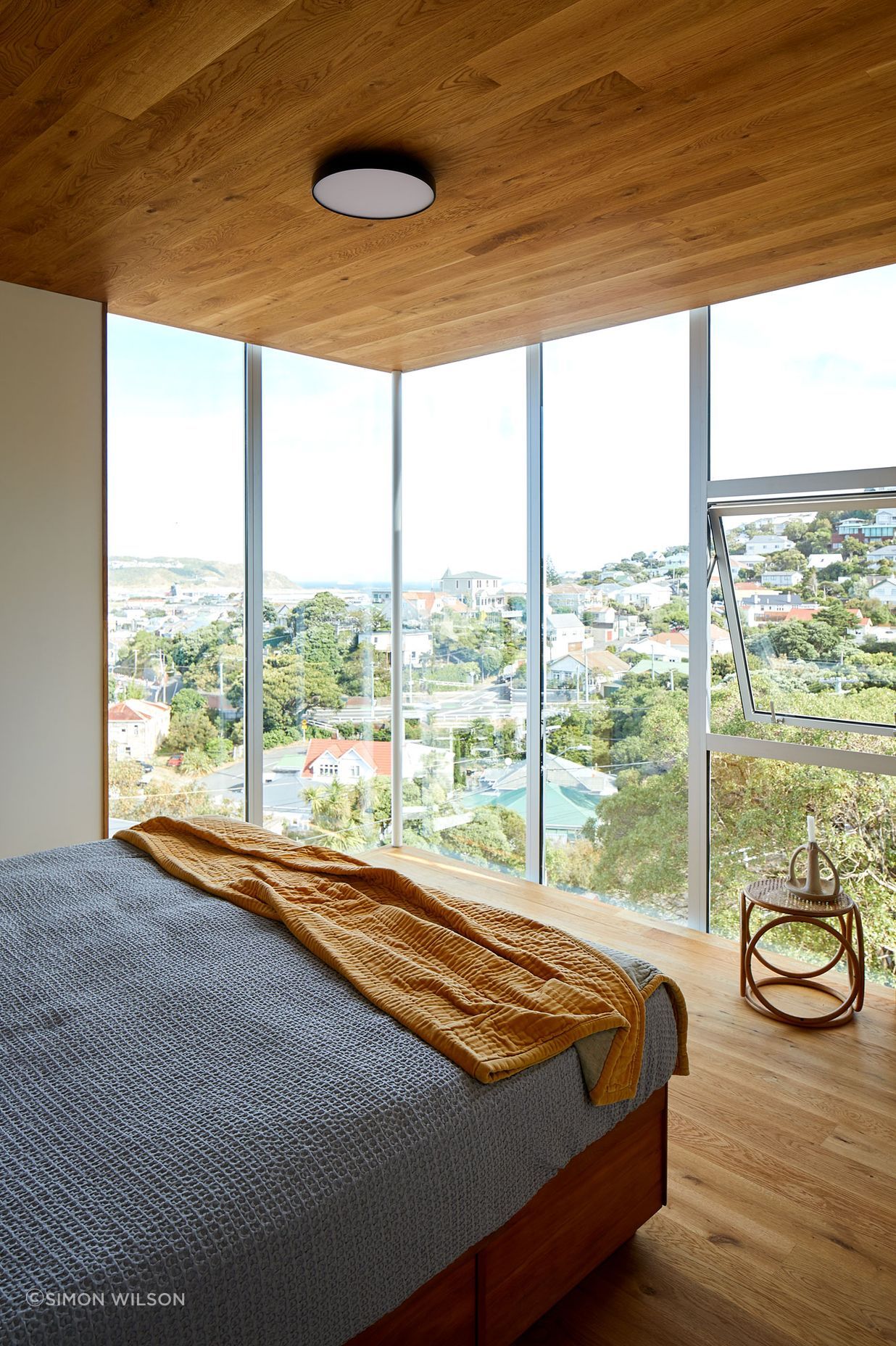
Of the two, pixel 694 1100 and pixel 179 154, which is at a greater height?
pixel 179 154

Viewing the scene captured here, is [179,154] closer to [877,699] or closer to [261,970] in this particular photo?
[261,970]

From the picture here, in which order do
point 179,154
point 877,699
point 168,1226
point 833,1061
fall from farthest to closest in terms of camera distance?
point 877,699 → point 833,1061 → point 179,154 → point 168,1226

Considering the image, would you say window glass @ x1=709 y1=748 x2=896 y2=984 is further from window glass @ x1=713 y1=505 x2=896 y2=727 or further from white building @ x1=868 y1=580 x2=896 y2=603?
white building @ x1=868 y1=580 x2=896 y2=603

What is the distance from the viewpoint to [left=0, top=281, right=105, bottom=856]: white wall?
3416 millimetres

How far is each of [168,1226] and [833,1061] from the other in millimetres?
2242

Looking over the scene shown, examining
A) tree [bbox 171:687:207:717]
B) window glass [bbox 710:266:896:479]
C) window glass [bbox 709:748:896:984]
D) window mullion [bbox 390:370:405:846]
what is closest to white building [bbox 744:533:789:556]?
window glass [bbox 710:266:896:479]

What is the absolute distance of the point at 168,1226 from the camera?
46.1 inches

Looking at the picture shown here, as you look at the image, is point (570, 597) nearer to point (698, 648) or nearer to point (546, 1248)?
point (698, 648)

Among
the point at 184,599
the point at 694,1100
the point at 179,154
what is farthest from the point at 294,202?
the point at 694,1100

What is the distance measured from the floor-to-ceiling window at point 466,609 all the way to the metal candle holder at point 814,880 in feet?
5.19

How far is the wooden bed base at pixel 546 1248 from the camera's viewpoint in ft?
4.88

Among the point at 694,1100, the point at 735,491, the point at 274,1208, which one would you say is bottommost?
the point at 694,1100

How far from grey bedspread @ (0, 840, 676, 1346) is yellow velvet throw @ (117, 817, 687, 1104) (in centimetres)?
4

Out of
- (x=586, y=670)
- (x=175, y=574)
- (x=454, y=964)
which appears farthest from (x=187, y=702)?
(x=454, y=964)
